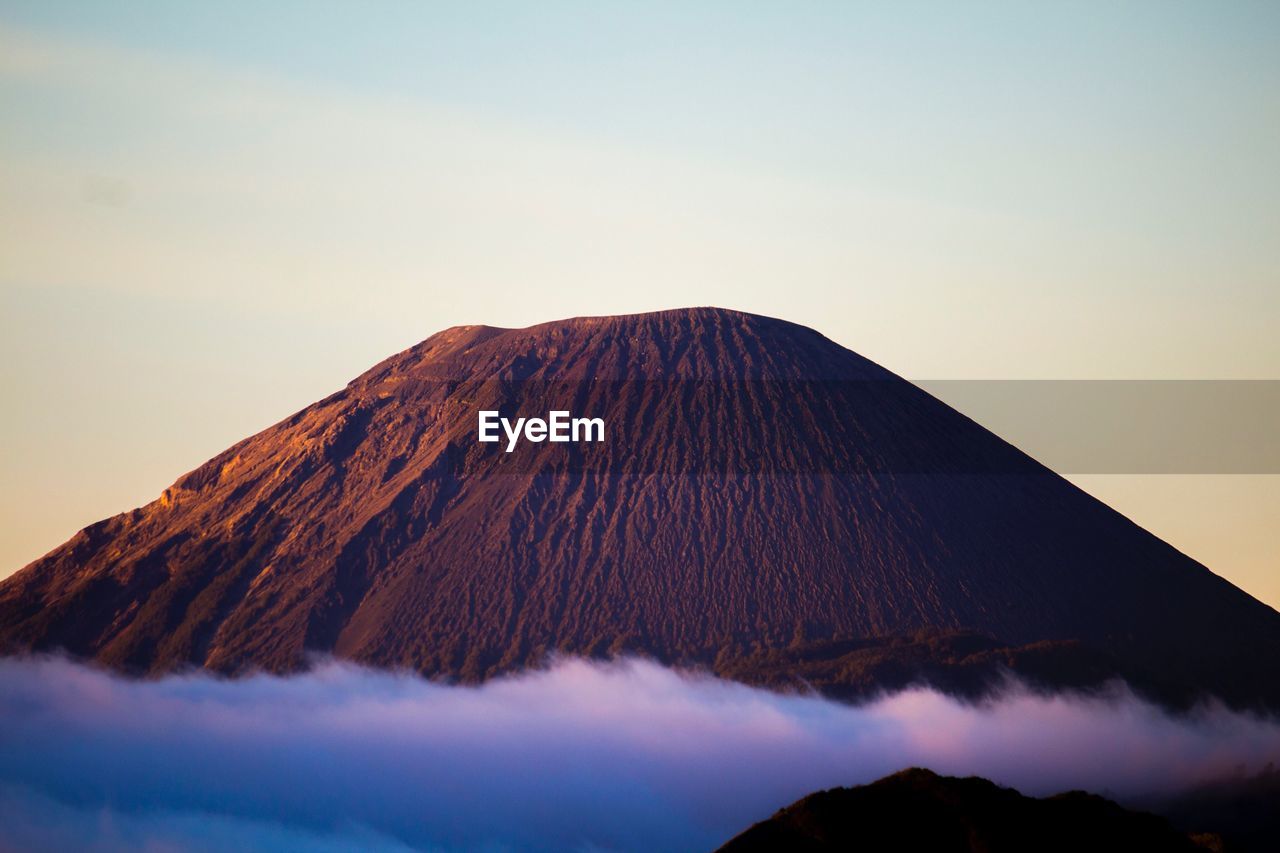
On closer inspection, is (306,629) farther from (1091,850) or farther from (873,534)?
(1091,850)

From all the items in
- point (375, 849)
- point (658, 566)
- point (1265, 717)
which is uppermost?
point (658, 566)

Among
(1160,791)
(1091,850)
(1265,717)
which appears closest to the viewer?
(1091,850)

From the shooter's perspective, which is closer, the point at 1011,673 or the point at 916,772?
the point at 916,772

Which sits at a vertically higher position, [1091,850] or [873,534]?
[873,534]

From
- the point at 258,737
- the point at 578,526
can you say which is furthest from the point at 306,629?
the point at 578,526

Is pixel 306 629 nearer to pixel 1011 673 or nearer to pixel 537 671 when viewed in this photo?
pixel 537 671

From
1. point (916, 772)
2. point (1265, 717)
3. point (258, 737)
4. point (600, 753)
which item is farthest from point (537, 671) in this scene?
point (916, 772)

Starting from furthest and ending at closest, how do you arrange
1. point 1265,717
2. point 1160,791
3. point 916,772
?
point 1265,717
point 1160,791
point 916,772
